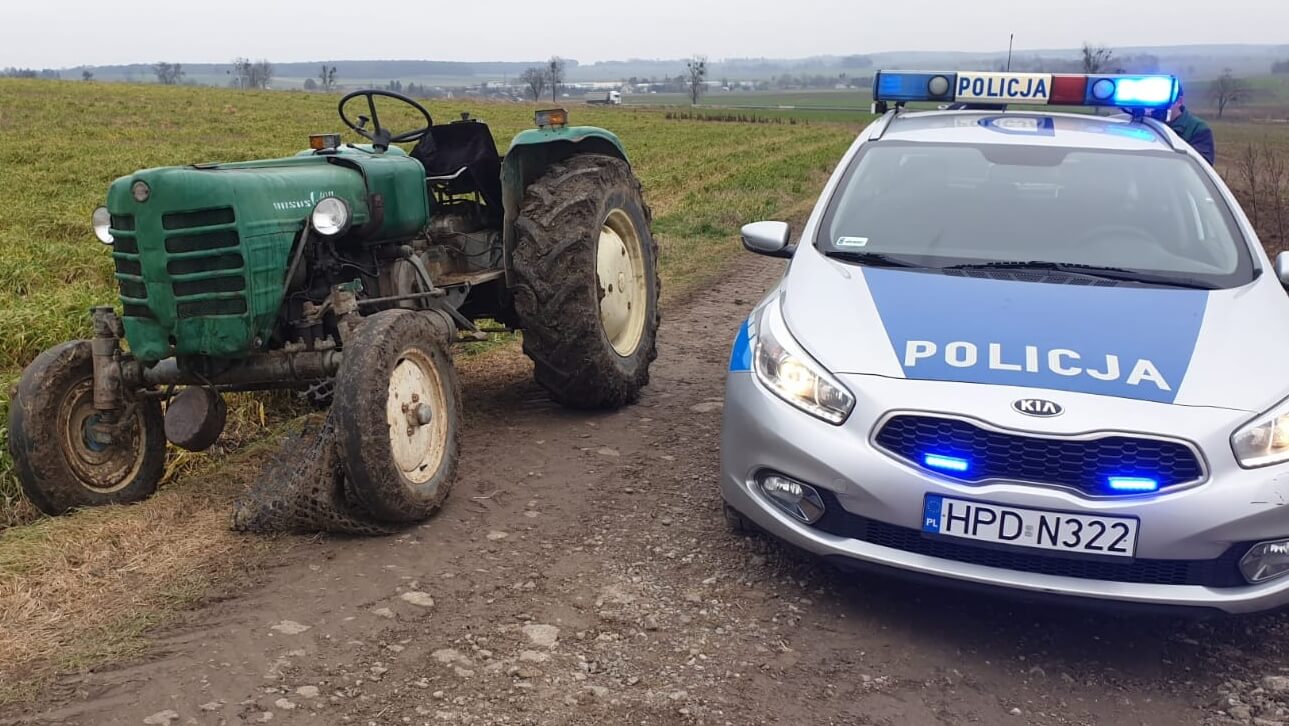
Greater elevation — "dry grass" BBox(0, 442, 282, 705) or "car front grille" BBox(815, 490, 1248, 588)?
"car front grille" BBox(815, 490, 1248, 588)

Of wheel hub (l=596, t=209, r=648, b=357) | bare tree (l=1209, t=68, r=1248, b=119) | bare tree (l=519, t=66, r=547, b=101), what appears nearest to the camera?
wheel hub (l=596, t=209, r=648, b=357)

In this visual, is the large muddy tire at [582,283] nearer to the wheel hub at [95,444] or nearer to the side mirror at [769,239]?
the side mirror at [769,239]

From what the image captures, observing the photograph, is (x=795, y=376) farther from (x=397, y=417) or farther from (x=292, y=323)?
(x=292, y=323)

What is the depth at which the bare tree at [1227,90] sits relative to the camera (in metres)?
32.5

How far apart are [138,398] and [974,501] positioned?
119 inches

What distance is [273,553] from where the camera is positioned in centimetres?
365

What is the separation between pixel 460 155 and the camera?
5.45m

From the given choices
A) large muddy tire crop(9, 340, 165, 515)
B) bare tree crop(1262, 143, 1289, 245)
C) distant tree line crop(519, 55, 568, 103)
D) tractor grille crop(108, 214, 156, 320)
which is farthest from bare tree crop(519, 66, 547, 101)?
tractor grille crop(108, 214, 156, 320)

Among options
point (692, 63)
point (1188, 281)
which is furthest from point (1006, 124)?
point (692, 63)

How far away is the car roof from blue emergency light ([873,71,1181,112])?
154 mm

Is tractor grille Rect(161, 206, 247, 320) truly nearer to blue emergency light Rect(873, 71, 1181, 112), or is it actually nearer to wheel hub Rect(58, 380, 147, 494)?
wheel hub Rect(58, 380, 147, 494)

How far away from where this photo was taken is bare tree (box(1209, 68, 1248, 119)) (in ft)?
107

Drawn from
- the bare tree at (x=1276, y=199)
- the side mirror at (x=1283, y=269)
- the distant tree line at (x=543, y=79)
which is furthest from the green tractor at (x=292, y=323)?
the distant tree line at (x=543, y=79)

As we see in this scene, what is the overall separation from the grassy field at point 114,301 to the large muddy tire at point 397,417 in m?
0.51
